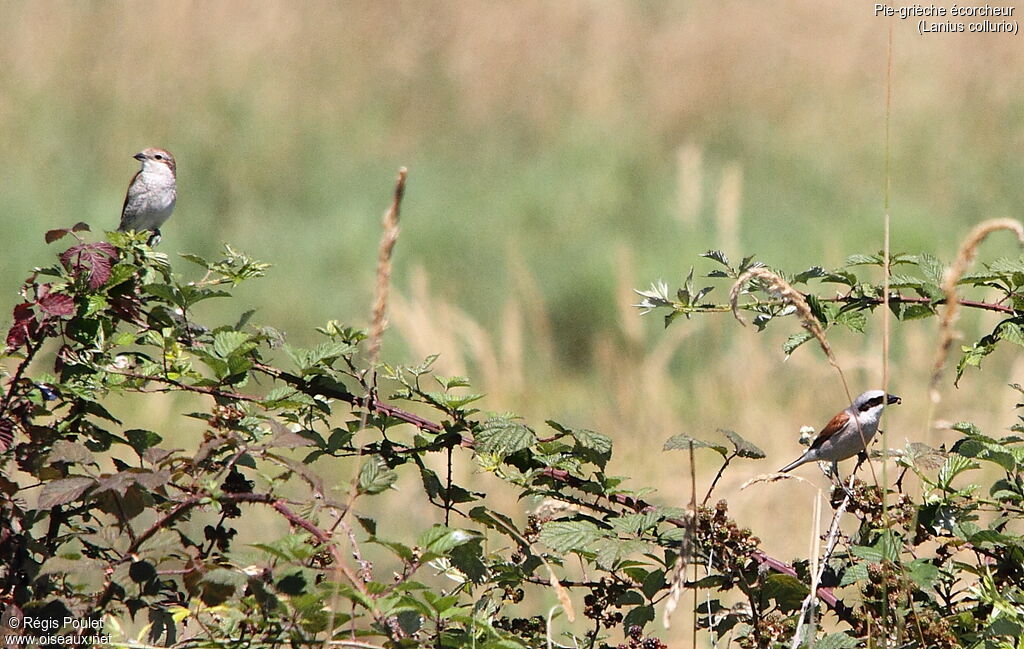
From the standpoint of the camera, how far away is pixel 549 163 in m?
11.2

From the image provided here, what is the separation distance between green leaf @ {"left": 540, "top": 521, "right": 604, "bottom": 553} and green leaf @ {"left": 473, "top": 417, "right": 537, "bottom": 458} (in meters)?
0.16

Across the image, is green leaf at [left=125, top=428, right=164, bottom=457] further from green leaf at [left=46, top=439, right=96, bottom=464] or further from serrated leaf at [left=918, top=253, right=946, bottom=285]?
serrated leaf at [left=918, top=253, right=946, bottom=285]

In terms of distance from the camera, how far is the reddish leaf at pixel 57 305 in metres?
2.35

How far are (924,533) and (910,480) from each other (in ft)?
12.3

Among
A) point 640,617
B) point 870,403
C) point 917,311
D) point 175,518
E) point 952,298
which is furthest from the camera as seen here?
point 870,403

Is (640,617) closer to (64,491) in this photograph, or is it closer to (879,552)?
(879,552)

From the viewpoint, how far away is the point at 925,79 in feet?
39.8

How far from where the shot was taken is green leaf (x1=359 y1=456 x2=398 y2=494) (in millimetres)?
2047

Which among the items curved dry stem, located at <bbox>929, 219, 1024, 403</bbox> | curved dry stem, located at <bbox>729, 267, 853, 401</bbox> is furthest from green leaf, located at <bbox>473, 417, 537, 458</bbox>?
curved dry stem, located at <bbox>929, 219, 1024, 403</bbox>

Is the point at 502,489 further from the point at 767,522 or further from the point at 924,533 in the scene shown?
the point at 924,533

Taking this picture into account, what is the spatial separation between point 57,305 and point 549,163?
9.00m

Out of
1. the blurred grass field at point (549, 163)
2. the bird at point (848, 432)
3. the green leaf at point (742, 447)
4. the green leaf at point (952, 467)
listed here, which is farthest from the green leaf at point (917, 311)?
the blurred grass field at point (549, 163)

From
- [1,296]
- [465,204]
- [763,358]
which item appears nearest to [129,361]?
[763,358]

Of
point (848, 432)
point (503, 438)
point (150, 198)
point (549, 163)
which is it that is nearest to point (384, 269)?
point (503, 438)
